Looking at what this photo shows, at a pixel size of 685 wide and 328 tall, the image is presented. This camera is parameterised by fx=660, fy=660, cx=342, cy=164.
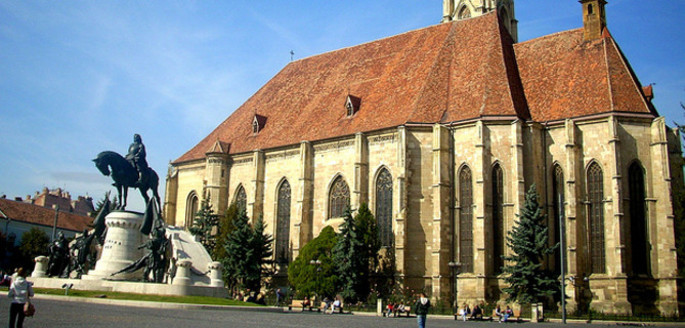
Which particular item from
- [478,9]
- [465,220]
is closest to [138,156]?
[465,220]

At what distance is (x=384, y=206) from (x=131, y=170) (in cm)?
1515

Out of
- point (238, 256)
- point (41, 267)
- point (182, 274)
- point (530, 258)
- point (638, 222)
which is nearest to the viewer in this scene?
point (182, 274)

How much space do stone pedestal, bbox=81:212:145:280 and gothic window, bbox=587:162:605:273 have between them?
68.6 feet

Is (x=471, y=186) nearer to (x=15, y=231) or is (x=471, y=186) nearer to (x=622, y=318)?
(x=622, y=318)

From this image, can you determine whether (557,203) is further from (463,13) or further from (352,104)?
(463,13)

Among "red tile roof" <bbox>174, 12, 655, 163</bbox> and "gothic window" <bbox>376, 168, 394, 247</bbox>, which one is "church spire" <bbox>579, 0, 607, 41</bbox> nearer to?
"red tile roof" <bbox>174, 12, 655, 163</bbox>

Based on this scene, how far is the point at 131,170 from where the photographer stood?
2688 centimetres

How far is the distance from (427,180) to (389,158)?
291 cm

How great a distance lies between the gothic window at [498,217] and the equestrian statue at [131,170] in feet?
54.5

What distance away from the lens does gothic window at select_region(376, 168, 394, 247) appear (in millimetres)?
36750

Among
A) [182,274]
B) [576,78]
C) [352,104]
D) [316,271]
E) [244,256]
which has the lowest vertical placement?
[182,274]

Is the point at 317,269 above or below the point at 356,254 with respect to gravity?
below

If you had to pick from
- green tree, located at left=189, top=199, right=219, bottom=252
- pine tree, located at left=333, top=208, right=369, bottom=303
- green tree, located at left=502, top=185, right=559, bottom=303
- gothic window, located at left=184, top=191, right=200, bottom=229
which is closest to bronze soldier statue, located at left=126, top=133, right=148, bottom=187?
pine tree, located at left=333, top=208, right=369, bottom=303

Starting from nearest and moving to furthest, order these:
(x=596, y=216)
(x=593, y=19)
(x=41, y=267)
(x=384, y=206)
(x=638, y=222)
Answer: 1. (x=41, y=267)
2. (x=638, y=222)
3. (x=596, y=216)
4. (x=593, y=19)
5. (x=384, y=206)
